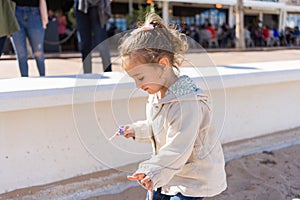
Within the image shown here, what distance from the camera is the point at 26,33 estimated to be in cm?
344

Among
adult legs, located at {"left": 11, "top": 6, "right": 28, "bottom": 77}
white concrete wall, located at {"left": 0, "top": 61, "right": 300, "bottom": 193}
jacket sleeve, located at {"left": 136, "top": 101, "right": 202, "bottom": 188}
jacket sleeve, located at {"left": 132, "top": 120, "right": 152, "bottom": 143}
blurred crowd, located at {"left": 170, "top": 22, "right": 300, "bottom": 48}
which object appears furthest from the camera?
blurred crowd, located at {"left": 170, "top": 22, "right": 300, "bottom": 48}

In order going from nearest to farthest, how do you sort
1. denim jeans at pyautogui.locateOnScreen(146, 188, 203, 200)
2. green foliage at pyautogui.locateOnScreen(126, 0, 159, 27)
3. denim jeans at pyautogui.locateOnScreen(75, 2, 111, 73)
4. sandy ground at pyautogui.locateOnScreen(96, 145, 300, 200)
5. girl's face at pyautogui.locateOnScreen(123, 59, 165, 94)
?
girl's face at pyautogui.locateOnScreen(123, 59, 165, 94) < denim jeans at pyautogui.locateOnScreen(146, 188, 203, 200) < sandy ground at pyautogui.locateOnScreen(96, 145, 300, 200) < green foliage at pyautogui.locateOnScreen(126, 0, 159, 27) < denim jeans at pyautogui.locateOnScreen(75, 2, 111, 73)

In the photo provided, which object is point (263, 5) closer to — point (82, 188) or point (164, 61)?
point (82, 188)

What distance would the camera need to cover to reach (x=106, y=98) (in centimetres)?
229

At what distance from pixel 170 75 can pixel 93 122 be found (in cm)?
95

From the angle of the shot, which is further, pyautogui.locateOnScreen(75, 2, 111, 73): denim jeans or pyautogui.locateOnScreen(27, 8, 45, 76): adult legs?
pyautogui.locateOnScreen(75, 2, 111, 73): denim jeans

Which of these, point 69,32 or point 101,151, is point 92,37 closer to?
point 101,151

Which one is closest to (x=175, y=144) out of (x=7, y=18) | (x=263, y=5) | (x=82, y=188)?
(x=82, y=188)

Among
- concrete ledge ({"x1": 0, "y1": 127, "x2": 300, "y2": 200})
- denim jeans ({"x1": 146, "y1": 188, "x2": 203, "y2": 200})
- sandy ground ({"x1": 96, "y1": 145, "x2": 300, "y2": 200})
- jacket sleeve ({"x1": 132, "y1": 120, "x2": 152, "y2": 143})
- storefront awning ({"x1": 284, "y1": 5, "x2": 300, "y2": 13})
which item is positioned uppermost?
jacket sleeve ({"x1": 132, "y1": 120, "x2": 152, "y2": 143})

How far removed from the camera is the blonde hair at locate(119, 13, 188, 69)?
141 cm

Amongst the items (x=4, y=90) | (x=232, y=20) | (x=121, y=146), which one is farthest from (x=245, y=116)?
(x=232, y=20)

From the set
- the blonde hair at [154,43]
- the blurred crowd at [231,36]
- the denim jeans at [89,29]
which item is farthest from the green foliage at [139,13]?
the blurred crowd at [231,36]

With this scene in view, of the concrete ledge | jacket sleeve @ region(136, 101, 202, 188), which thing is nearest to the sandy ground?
the concrete ledge

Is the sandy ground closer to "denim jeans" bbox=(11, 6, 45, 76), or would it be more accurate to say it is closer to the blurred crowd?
"denim jeans" bbox=(11, 6, 45, 76)
